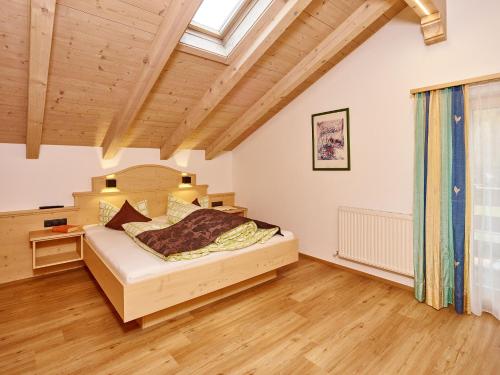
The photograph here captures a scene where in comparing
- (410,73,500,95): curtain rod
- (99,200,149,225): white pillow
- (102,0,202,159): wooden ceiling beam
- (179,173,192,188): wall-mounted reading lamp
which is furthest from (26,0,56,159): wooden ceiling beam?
(410,73,500,95): curtain rod

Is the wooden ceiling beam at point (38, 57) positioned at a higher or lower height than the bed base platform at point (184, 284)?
higher

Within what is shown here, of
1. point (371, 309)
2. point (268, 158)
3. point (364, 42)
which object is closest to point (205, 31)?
point (364, 42)

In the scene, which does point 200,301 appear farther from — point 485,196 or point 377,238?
point 485,196

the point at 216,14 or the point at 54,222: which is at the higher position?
the point at 216,14

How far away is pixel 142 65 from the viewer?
8.44ft

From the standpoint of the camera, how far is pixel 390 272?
302cm

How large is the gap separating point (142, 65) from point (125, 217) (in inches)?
71.0

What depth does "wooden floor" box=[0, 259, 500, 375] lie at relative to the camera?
73.6 inches

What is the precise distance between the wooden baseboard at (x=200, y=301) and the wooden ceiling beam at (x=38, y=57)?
2.03 meters

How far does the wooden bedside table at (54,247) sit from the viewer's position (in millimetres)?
3125

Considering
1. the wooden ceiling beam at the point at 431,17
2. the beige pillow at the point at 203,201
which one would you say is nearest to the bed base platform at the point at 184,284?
the beige pillow at the point at 203,201

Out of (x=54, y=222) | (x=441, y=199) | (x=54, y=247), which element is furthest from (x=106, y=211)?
(x=441, y=199)

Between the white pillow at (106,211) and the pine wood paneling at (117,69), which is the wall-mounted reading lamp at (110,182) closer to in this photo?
the white pillow at (106,211)

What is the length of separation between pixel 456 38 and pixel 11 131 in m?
4.30
